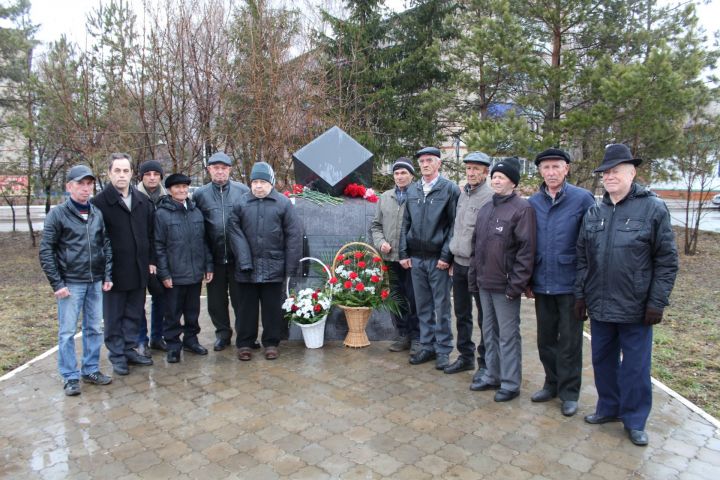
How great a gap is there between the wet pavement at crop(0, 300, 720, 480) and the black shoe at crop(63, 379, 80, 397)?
55 mm

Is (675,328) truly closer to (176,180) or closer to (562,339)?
(562,339)

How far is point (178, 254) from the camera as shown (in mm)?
4844

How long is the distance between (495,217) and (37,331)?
5.31 meters

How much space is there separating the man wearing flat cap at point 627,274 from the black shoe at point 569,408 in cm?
29

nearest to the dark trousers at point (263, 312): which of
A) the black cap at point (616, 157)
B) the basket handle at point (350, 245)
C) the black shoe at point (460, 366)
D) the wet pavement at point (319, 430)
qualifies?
the wet pavement at point (319, 430)

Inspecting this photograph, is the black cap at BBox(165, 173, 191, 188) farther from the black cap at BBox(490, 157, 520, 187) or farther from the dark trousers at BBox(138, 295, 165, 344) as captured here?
the black cap at BBox(490, 157, 520, 187)

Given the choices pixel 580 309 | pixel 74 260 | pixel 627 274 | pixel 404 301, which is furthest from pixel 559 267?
pixel 74 260

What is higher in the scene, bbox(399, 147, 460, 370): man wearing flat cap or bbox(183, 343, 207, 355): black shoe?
bbox(399, 147, 460, 370): man wearing flat cap

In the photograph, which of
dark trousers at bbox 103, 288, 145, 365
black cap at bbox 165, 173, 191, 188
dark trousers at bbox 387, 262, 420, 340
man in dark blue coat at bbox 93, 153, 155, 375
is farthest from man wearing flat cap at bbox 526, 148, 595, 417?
dark trousers at bbox 103, 288, 145, 365

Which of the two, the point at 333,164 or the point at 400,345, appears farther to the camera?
the point at 333,164

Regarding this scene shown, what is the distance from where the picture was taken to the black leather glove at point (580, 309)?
358cm

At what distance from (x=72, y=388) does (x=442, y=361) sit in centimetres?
296

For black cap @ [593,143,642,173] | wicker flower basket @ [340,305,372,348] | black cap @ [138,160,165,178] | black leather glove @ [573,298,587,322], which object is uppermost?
black cap @ [593,143,642,173]

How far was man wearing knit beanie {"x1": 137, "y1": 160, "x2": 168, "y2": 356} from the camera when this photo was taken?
4895mm
